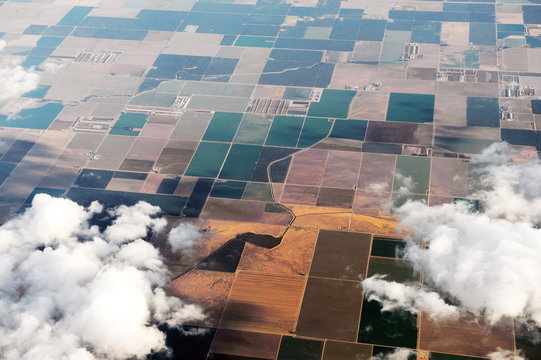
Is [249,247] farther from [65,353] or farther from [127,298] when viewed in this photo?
[65,353]

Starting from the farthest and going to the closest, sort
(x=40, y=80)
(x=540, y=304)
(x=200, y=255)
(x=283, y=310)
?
(x=40, y=80), (x=200, y=255), (x=283, y=310), (x=540, y=304)

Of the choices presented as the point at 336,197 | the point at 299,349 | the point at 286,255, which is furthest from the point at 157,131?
the point at 299,349

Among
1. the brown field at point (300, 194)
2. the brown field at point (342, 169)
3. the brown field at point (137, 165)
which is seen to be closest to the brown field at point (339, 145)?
the brown field at point (342, 169)

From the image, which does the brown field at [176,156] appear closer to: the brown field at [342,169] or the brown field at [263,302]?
the brown field at [342,169]

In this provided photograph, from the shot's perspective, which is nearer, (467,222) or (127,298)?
(127,298)

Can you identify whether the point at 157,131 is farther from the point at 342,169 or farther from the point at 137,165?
the point at 342,169

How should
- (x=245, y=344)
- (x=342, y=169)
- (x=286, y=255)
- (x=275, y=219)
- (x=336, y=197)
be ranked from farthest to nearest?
(x=342, y=169), (x=336, y=197), (x=275, y=219), (x=286, y=255), (x=245, y=344)

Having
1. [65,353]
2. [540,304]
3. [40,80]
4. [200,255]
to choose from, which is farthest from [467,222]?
[40,80]
